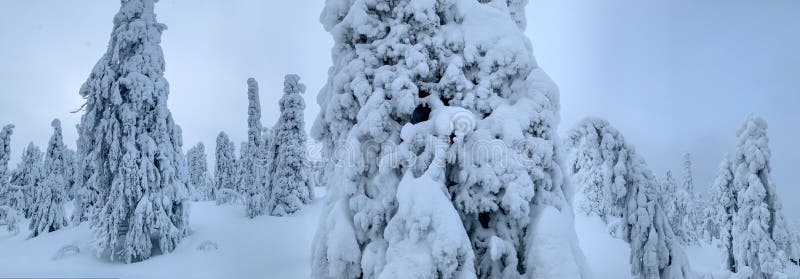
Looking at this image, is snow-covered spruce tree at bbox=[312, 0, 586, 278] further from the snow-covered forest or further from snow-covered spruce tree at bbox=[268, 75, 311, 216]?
snow-covered spruce tree at bbox=[268, 75, 311, 216]

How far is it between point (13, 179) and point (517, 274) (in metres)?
51.3

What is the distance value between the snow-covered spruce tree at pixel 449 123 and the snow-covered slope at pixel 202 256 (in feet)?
35.4

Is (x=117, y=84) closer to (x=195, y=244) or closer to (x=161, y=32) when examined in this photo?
(x=161, y=32)

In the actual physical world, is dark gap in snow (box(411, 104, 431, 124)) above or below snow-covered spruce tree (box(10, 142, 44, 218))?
below

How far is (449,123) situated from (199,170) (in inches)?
2725

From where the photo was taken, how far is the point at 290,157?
95.6ft

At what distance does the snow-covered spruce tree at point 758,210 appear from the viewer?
18531mm

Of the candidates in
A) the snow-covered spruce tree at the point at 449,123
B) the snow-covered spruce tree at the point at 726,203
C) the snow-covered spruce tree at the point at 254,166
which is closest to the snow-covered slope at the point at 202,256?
the snow-covered spruce tree at the point at 254,166

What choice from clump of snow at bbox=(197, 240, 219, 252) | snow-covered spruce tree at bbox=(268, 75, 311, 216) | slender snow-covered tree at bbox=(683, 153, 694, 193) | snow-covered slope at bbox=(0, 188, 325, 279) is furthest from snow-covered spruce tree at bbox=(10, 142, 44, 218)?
slender snow-covered tree at bbox=(683, 153, 694, 193)

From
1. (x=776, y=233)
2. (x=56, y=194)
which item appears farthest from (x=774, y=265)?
(x=56, y=194)

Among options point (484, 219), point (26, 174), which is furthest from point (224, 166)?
point (484, 219)

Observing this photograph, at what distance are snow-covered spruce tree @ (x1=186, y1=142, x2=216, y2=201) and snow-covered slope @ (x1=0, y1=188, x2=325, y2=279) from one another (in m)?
36.6

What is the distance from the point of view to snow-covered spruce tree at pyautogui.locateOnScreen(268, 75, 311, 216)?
1148 inches

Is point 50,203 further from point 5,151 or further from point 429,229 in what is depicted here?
point 429,229
